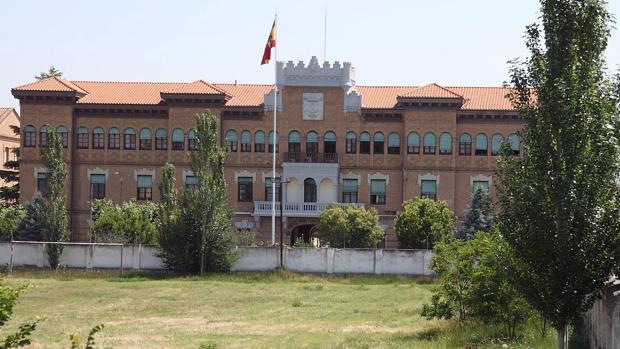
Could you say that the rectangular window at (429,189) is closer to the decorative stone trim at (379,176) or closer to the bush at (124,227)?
the decorative stone trim at (379,176)

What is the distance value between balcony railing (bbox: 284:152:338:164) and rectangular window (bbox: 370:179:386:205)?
301cm

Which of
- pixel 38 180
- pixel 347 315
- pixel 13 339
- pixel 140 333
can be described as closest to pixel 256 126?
pixel 38 180

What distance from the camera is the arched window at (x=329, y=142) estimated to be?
7050 cm

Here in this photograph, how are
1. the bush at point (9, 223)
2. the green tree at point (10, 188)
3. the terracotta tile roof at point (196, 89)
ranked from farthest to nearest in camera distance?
the green tree at point (10, 188)
the terracotta tile roof at point (196, 89)
the bush at point (9, 223)

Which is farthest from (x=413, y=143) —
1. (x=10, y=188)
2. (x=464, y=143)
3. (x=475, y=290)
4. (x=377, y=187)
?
(x=475, y=290)

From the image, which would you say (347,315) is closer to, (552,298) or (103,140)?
(552,298)

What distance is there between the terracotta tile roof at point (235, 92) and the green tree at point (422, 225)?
35.4 feet

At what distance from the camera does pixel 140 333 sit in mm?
31922

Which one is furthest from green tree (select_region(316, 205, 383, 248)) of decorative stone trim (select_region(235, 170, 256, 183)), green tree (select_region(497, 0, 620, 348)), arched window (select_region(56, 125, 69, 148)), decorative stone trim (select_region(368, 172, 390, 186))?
green tree (select_region(497, 0, 620, 348))

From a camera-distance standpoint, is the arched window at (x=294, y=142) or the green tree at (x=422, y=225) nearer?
the green tree at (x=422, y=225)

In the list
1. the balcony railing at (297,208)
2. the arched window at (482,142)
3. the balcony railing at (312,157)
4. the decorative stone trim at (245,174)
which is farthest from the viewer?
the decorative stone trim at (245,174)

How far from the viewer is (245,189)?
70.9 meters

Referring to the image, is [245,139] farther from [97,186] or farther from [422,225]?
[422,225]

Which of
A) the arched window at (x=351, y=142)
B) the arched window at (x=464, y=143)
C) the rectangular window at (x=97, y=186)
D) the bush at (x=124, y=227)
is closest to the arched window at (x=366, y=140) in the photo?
the arched window at (x=351, y=142)
